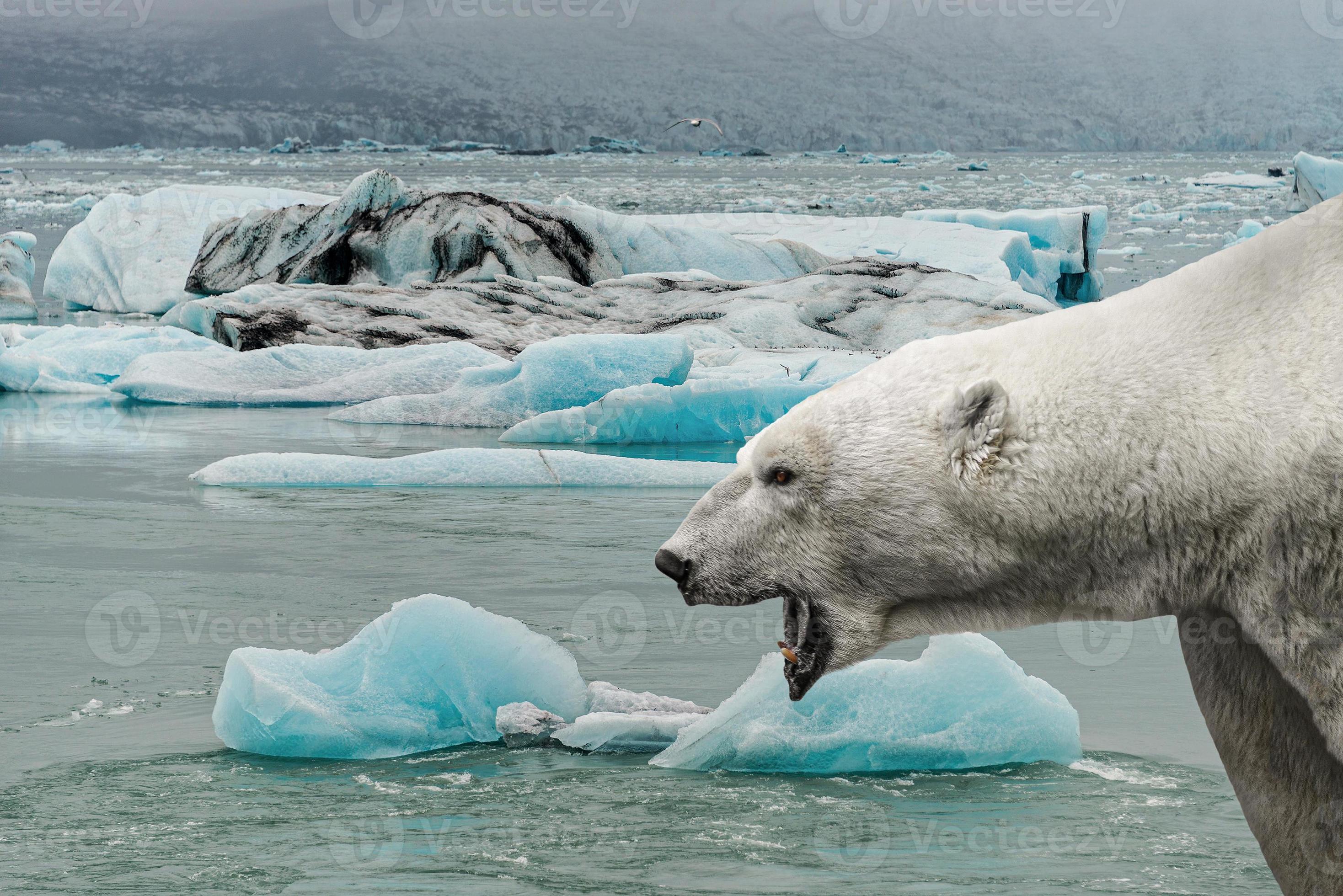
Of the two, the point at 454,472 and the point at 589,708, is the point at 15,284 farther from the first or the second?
the point at 589,708

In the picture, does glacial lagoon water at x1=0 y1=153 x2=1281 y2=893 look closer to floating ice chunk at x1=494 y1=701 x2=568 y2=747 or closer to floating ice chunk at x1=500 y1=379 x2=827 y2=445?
floating ice chunk at x1=494 y1=701 x2=568 y2=747

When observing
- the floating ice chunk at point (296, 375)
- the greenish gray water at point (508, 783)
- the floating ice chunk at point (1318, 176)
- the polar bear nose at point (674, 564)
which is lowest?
the greenish gray water at point (508, 783)

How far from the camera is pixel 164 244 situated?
17656mm

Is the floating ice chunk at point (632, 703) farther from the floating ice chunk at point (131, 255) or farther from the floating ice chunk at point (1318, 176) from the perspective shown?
the floating ice chunk at point (1318, 176)

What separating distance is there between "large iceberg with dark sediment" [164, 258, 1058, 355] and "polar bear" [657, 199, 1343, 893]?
999 cm

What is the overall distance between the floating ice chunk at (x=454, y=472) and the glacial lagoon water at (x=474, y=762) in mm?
175

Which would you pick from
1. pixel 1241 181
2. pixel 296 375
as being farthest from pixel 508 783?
pixel 1241 181

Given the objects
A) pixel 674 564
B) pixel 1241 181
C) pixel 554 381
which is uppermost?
pixel 1241 181

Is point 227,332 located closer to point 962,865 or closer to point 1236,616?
point 962,865

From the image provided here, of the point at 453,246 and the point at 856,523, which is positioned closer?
the point at 856,523

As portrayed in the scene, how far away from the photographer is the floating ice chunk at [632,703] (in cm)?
379

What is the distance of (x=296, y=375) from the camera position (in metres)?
11.2

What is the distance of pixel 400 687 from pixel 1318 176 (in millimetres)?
26900

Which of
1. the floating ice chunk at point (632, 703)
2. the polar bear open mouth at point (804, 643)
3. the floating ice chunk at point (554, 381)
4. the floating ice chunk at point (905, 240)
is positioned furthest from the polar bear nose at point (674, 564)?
the floating ice chunk at point (905, 240)
